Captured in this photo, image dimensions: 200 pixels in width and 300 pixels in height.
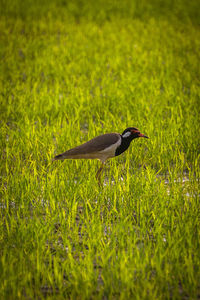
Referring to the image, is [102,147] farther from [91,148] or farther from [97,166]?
[97,166]

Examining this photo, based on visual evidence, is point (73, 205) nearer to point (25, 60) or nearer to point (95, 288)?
point (95, 288)

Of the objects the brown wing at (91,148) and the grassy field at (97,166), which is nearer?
the grassy field at (97,166)

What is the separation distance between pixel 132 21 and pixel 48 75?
4.65m

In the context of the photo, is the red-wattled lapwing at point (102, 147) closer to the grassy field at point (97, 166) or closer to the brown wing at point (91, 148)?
the brown wing at point (91, 148)

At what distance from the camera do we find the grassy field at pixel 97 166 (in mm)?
2594

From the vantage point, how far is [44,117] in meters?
5.75

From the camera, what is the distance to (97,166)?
4.38 m

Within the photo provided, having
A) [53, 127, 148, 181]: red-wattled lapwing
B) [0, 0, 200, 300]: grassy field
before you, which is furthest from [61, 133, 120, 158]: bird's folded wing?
[0, 0, 200, 300]: grassy field

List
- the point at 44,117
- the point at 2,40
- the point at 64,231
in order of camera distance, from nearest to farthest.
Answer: the point at 64,231 < the point at 44,117 < the point at 2,40

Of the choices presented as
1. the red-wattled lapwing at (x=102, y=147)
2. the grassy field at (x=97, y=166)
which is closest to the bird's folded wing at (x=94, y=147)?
the red-wattled lapwing at (x=102, y=147)

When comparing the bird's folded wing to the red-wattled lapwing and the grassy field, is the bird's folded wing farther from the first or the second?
the grassy field

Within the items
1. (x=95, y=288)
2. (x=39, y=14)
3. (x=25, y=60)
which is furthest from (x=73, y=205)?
(x=39, y=14)

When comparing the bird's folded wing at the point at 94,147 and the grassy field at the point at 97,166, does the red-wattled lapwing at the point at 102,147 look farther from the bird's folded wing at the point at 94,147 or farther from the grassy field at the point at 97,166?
the grassy field at the point at 97,166

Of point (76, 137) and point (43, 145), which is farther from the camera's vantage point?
point (76, 137)
